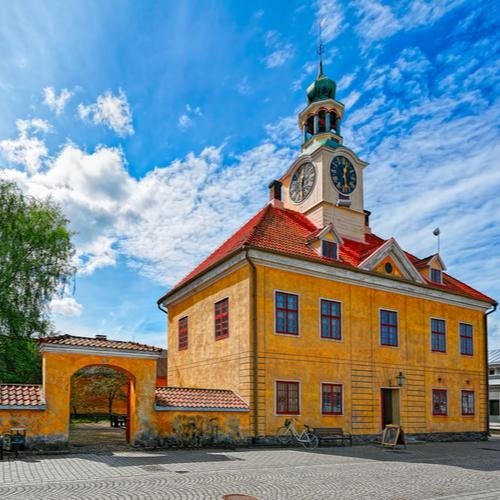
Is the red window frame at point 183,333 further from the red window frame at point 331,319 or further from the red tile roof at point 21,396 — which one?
the red tile roof at point 21,396

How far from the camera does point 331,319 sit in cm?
2195

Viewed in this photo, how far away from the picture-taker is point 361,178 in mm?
28125

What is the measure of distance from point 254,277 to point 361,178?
1111cm

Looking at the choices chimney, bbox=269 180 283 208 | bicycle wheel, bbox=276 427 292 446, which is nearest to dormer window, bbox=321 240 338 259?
chimney, bbox=269 180 283 208

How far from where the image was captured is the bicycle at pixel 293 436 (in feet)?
63.3

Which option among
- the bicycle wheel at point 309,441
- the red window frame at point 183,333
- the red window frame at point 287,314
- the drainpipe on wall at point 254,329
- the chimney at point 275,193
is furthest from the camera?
the chimney at point 275,193

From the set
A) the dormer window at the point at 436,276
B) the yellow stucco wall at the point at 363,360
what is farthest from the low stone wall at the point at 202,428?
the dormer window at the point at 436,276

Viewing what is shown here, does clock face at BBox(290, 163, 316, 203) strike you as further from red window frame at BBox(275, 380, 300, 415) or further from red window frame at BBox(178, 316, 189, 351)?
red window frame at BBox(275, 380, 300, 415)

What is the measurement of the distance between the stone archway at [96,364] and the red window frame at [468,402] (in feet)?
→ 55.6

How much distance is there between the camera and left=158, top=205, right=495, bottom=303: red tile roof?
68.8 feet

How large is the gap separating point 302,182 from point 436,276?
27.6 feet

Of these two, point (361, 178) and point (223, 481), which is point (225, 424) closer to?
point (223, 481)

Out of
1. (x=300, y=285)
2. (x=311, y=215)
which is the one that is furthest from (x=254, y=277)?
(x=311, y=215)

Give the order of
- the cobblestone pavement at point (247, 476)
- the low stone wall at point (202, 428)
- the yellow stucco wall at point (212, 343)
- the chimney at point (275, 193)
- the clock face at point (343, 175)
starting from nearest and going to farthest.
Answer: the cobblestone pavement at point (247, 476) → the low stone wall at point (202, 428) → the yellow stucco wall at point (212, 343) → the clock face at point (343, 175) → the chimney at point (275, 193)
